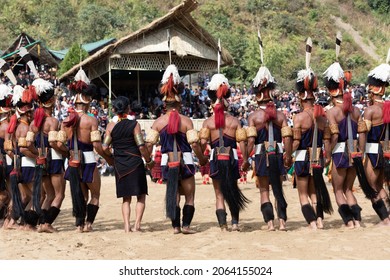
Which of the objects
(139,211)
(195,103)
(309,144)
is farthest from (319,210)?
(195,103)

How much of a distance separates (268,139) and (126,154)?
1.95 m

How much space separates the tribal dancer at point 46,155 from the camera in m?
10.3

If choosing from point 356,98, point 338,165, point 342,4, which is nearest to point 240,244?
point 338,165

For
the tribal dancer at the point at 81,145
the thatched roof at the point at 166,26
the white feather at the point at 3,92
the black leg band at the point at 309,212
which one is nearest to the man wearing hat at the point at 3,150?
the white feather at the point at 3,92

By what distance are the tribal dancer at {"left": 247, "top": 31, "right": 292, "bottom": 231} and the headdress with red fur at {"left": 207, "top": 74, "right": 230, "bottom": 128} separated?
395 mm

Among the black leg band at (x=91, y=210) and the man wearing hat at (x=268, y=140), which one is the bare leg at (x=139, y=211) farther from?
the man wearing hat at (x=268, y=140)

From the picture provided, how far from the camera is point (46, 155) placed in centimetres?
1035

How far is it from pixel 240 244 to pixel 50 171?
124 inches

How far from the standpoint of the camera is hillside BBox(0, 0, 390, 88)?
52688 millimetres

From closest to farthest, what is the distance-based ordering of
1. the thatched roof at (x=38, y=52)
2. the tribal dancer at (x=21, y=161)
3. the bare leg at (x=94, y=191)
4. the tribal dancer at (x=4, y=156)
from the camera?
the bare leg at (x=94, y=191), the tribal dancer at (x=21, y=161), the tribal dancer at (x=4, y=156), the thatched roof at (x=38, y=52)

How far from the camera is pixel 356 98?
97.6 feet

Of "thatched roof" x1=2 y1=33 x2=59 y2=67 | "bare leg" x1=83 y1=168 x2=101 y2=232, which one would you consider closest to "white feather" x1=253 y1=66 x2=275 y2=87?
"bare leg" x1=83 y1=168 x2=101 y2=232

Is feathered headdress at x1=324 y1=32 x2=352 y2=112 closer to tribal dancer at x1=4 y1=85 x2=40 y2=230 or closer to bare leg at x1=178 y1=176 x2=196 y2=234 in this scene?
bare leg at x1=178 y1=176 x2=196 y2=234

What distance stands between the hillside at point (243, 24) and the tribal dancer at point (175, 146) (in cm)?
3619
